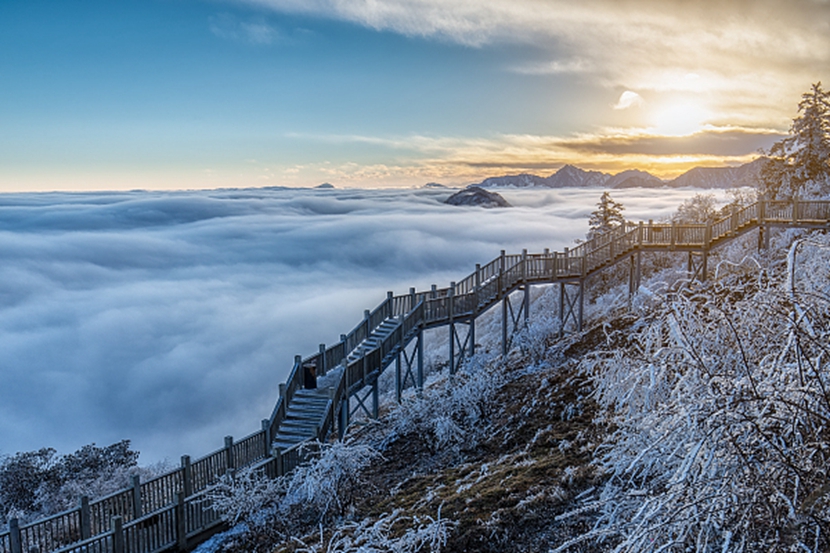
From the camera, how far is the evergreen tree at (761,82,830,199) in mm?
30513

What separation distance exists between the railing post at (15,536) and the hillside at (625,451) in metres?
4.00

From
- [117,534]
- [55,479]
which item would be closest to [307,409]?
[117,534]

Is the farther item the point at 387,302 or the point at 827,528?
the point at 387,302

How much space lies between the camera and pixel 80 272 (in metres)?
199

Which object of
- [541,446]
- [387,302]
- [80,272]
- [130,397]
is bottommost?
[130,397]

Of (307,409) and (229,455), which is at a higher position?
(307,409)

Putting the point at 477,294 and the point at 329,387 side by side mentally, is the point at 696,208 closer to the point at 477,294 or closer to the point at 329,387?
the point at 477,294

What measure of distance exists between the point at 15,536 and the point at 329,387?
8.43 m

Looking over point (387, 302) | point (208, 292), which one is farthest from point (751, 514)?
point (208, 292)

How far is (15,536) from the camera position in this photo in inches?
433

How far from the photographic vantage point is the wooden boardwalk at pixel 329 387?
39.7 feet

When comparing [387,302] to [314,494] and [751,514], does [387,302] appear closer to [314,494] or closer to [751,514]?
[314,494]

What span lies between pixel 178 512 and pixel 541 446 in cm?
833

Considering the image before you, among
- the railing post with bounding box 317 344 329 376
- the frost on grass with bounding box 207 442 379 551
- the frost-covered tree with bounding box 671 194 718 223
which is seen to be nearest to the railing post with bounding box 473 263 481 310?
the railing post with bounding box 317 344 329 376
